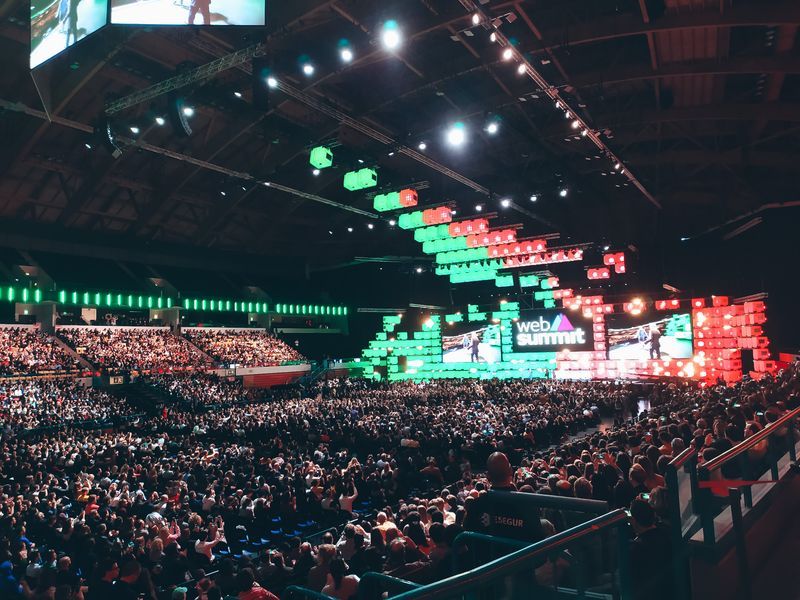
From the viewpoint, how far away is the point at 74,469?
15039mm

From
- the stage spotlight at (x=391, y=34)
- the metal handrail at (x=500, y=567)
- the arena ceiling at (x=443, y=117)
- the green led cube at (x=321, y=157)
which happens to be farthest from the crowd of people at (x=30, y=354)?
Answer: the metal handrail at (x=500, y=567)

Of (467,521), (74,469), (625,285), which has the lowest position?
(74,469)

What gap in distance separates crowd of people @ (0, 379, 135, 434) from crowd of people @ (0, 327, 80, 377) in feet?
2.97

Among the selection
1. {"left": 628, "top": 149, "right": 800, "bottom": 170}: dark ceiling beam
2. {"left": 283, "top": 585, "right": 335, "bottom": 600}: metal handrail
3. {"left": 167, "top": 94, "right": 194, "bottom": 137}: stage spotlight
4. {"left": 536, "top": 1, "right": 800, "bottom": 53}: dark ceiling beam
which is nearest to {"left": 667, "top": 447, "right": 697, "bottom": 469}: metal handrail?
{"left": 283, "top": 585, "right": 335, "bottom": 600}: metal handrail

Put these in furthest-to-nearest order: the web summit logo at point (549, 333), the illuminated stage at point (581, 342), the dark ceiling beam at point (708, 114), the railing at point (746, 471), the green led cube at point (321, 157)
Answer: the web summit logo at point (549, 333)
the illuminated stage at point (581, 342)
the green led cube at point (321, 157)
the dark ceiling beam at point (708, 114)
the railing at point (746, 471)

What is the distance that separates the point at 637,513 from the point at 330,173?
3003 centimetres

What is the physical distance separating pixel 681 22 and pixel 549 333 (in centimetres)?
2244

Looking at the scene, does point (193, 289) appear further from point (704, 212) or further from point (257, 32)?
point (704, 212)

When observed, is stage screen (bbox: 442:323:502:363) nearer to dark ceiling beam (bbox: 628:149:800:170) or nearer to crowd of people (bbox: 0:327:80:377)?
dark ceiling beam (bbox: 628:149:800:170)

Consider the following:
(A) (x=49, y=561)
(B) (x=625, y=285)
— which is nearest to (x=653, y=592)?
(A) (x=49, y=561)

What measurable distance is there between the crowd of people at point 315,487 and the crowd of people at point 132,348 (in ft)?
30.2

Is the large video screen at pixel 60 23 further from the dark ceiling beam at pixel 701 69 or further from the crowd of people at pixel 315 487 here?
the dark ceiling beam at pixel 701 69

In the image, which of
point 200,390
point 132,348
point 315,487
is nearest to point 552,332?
point 200,390

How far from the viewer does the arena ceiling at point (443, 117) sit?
50.2 ft
